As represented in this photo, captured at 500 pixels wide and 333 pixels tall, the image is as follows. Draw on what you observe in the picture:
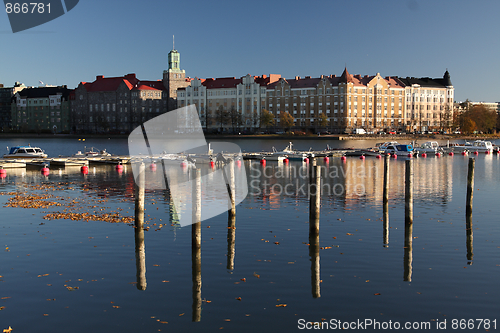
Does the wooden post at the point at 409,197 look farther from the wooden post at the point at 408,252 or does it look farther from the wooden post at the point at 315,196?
the wooden post at the point at 315,196

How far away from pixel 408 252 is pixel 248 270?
7.09 metres

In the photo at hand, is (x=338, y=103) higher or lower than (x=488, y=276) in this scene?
higher

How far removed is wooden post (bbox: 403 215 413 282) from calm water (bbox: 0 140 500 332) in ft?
0.14

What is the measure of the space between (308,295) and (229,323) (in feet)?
10.2

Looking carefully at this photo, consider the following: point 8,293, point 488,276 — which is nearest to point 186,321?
point 8,293

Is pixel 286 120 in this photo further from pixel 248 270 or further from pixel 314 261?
pixel 248 270

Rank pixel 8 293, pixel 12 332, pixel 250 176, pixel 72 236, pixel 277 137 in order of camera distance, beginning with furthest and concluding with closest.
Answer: pixel 277 137, pixel 250 176, pixel 72 236, pixel 8 293, pixel 12 332

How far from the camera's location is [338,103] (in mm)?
192875

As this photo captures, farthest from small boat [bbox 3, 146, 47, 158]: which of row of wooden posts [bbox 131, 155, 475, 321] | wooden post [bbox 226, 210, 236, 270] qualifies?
wooden post [bbox 226, 210, 236, 270]

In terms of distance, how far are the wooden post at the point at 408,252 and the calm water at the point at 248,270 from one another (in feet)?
0.14

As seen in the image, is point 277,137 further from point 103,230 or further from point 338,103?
point 103,230

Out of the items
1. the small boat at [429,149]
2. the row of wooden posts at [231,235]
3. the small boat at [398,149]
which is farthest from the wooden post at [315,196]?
the small boat at [429,149]

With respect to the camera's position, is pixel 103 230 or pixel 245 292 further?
pixel 103 230

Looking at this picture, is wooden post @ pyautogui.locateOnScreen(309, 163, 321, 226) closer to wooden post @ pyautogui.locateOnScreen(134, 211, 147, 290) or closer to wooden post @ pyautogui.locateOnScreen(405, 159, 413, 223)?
wooden post @ pyautogui.locateOnScreen(405, 159, 413, 223)
